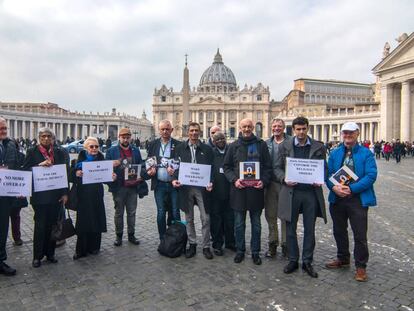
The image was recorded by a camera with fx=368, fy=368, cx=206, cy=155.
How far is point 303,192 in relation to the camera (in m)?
4.98

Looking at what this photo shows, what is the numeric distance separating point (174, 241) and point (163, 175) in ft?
3.45

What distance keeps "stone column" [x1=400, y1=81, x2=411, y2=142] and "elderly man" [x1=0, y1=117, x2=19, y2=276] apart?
123 ft

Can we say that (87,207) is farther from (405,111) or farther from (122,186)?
(405,111)

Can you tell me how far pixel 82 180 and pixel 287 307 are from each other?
3.41m

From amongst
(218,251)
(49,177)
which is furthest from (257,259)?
(49,177)

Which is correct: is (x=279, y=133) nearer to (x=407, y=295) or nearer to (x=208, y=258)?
(x=208, y=258)

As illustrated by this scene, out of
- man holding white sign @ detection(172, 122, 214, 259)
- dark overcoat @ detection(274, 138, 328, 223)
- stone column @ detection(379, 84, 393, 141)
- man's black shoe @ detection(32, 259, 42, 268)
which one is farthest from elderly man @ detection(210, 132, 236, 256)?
stone column @ detection(379, 84, 393, 141)

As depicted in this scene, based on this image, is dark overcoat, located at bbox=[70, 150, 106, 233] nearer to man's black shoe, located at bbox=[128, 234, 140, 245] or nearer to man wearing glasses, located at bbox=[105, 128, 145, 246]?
man wearing glasses, located at bbox=[105, 128, 145, 246]

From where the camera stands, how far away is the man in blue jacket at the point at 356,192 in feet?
15.2

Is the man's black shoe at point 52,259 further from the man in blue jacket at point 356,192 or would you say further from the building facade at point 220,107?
the building facade at point 220,107

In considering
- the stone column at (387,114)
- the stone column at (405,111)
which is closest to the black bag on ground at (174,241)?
the stone column at (405,111)

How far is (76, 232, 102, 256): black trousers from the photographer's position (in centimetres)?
558

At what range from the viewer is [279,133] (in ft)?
18.5

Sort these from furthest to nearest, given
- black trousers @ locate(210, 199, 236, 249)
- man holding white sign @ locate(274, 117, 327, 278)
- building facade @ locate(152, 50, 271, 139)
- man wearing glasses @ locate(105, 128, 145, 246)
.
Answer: building facade @ locate(152, 50, 271, 139), man wearing glasses @ locate(105, 128, 145, 246), black trousers @ locate(210, 199, 236, 249), man holding white sign @ locate(274, 117, 327, 278)
